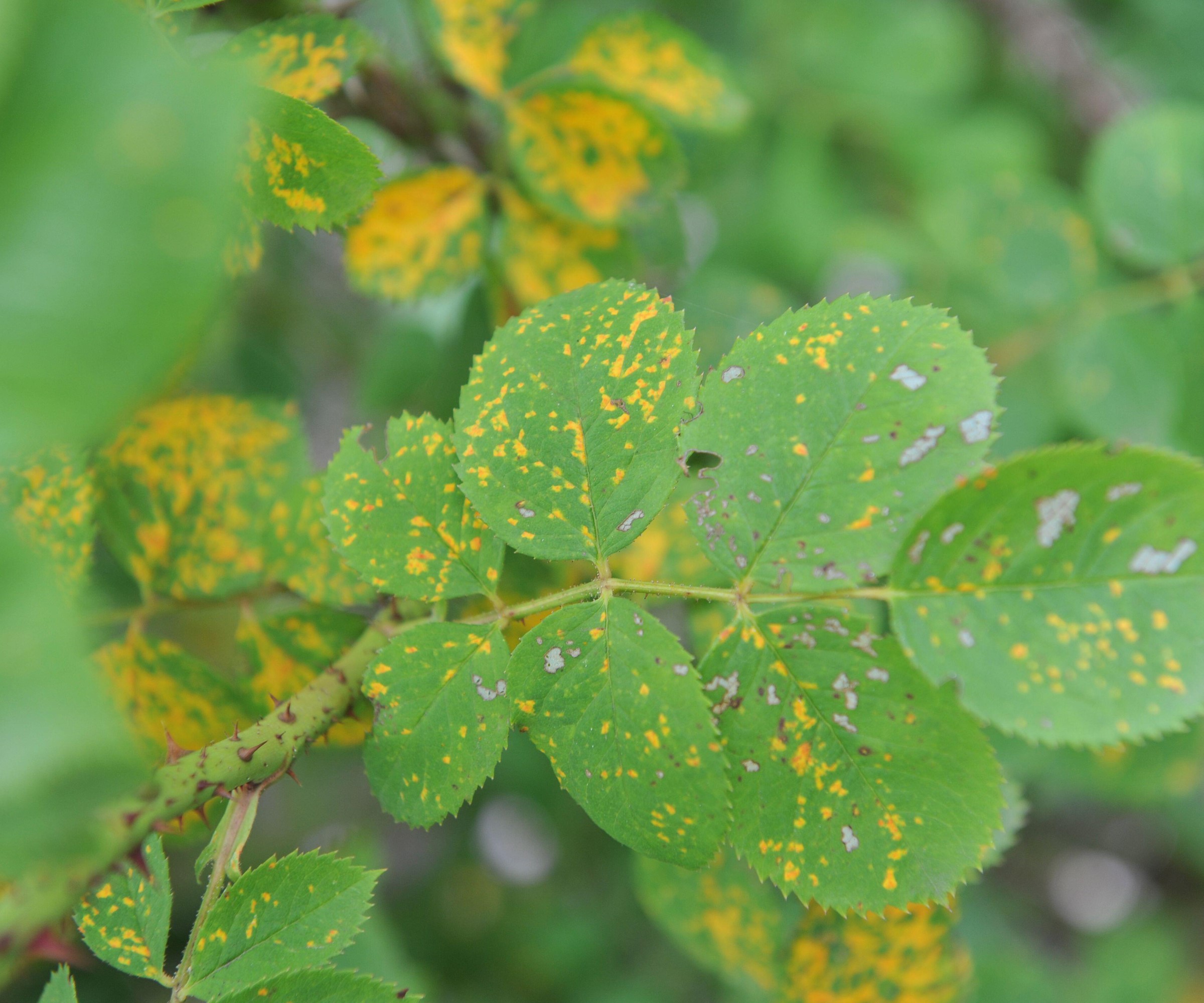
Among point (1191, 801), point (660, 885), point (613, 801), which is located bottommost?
point (1191, 801)

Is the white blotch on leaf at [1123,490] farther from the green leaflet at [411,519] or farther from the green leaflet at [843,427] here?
the green leaflet at [411,519]

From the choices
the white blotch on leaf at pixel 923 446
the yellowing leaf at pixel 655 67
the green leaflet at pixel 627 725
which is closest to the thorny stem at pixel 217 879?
the green leaflet at pixel 627 725

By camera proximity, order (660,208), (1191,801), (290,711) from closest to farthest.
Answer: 1. (290,711)
2. (660,208)
3. (1191,801)

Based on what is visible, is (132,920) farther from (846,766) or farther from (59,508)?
(846,766)

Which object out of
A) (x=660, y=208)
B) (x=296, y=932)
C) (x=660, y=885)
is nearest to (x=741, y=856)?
(x=296, y=932)

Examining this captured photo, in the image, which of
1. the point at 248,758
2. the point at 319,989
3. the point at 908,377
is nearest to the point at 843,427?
the point at 908,377

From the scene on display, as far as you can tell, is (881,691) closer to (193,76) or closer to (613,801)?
(613,801)

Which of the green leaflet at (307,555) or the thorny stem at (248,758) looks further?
the green leaflet at (307,555)
